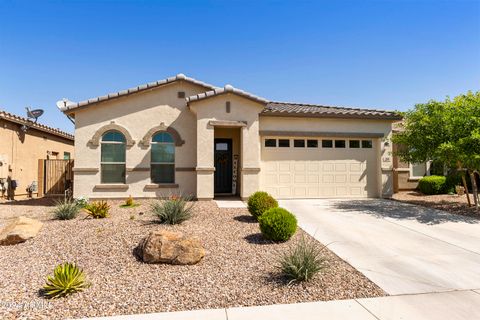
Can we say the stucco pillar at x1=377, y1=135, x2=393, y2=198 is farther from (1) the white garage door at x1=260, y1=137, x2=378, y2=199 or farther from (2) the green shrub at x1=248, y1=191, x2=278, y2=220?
(2) the green shrub at x1=248, y1=191, x2=278, y2=220

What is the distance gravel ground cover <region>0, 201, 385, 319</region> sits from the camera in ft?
12.9

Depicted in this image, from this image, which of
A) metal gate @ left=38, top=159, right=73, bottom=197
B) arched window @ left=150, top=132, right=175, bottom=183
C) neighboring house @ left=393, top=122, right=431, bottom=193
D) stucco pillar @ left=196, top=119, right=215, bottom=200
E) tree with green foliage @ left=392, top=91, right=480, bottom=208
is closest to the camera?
tree with green foliage @ left=392, top=91, right=480, bottom=208

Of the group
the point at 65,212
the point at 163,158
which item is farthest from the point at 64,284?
the point at 163,158

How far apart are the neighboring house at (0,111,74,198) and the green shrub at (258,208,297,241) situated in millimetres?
13546

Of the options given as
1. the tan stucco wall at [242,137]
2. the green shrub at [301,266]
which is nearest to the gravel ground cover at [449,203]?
the tan stucco wall at [242,137]

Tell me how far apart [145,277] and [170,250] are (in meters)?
0.69

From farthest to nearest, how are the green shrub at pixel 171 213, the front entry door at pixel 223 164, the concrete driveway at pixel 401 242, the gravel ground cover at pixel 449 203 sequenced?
the front entry door at pixel 223 164 → the gravel ground cover at pixel 449 203 → the green shrub at pixel 171 213 → the concrete driveway at pixel 401 242

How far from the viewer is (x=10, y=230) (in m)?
6.48

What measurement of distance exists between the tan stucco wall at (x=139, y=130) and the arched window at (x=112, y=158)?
9.6 inches

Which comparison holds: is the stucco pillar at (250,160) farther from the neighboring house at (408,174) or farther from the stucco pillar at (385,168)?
the neighboring house at (408,174)

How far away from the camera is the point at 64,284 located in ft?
13.6

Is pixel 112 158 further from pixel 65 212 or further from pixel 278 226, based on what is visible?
pixel 278 226

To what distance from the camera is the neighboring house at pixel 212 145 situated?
1188 cm

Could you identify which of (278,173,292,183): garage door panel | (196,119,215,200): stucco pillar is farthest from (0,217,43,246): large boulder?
(278,173,292,183): garage door panel
